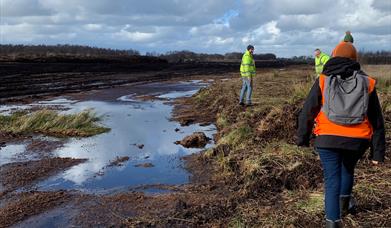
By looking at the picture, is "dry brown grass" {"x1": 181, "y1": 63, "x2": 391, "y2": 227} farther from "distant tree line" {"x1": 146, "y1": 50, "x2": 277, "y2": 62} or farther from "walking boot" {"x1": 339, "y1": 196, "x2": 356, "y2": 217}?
"distant tree line" {"x1": 146, "y1": 50, "x2": 277, "y2": 62}

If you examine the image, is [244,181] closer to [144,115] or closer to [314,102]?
[314,102]

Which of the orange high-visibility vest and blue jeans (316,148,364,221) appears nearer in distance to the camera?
the orange high-visibility vest

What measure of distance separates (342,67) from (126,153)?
5961 mm

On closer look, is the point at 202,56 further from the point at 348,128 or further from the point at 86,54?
the point at 348,128

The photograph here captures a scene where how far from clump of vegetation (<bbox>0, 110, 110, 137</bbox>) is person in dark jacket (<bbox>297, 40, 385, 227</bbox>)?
777cm

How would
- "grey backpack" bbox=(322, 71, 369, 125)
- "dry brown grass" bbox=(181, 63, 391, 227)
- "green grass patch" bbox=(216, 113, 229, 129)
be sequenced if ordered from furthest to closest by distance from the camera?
"green grass patch" bbox=(216, 113, 229, 129) → "dry brown grass" bbox=(181, 63, 391, 227) → "grey backpack" bbox=(322, 71, 369, 125)

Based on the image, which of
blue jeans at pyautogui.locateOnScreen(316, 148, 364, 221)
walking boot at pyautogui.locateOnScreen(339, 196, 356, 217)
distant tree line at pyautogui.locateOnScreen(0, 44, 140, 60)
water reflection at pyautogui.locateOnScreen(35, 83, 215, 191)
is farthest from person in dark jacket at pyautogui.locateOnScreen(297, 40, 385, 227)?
distant tree line at pyautogui.locateOnScreen(0, 44, 140, 60)

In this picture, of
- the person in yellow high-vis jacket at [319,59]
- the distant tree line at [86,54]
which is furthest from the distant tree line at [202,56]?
the person in yellow high-vis jacket at [319,59]

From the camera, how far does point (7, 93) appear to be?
20703 millimetres

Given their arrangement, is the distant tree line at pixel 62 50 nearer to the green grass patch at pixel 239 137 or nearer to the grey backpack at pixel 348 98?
the green grass patch at pixel 239 137

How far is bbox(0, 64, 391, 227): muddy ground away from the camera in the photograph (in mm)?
5383

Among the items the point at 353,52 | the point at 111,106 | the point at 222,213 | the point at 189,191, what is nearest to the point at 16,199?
the point at 189,191

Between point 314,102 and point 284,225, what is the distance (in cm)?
142

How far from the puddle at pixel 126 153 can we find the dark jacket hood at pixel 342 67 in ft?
11.7
